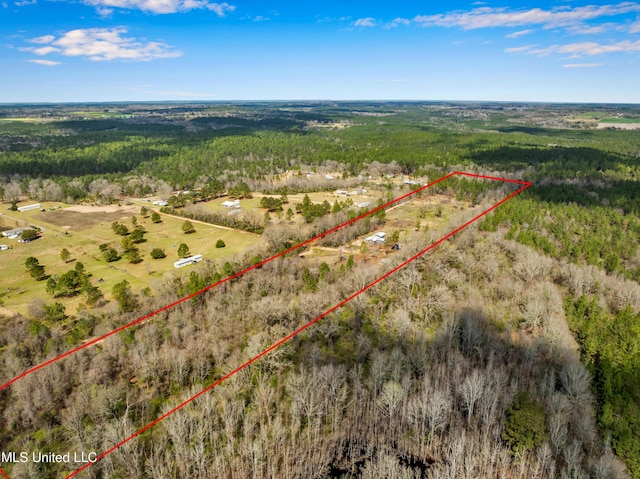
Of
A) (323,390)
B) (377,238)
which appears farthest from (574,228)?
(323,390)

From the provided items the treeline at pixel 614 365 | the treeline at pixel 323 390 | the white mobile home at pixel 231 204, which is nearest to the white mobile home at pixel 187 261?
the treeline at pixel 323 390

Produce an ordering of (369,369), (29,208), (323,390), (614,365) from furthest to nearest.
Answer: (29,208)
(369,369)
(614,365)
(323,390)

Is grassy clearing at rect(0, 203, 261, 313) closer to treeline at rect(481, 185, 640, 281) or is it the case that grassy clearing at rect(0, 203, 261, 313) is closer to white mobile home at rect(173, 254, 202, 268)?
white mobile home at rect(173, 254, 202, 268)

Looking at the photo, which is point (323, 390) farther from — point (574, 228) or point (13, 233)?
point (13, 233)

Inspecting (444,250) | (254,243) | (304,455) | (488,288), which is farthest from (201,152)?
(304,455)

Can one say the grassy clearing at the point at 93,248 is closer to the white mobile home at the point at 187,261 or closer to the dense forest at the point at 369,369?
the white mobile home at the point at 187,261

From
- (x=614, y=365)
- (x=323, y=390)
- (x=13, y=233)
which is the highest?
(x=13, y=233)
